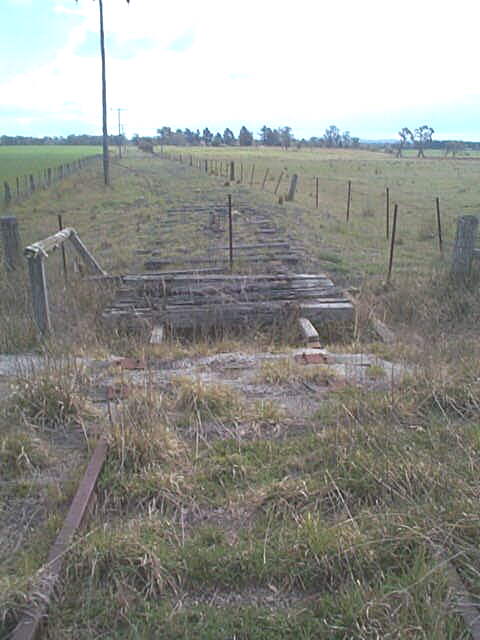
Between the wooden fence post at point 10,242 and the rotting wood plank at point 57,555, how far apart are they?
18.3 ft

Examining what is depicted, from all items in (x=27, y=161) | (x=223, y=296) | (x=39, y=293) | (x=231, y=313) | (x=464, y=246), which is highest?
(x=27, y=161)

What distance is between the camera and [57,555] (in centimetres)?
269

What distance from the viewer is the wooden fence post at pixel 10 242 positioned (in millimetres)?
8203

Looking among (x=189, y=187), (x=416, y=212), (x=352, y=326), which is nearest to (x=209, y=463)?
(x=352, y=326)

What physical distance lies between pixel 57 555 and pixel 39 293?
142 inches

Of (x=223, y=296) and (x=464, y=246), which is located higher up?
(x=464, y=246)

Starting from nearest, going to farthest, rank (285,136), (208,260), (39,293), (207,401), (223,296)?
(207,401) → (39,293) → (223,296) → (208,260) → (285,136)

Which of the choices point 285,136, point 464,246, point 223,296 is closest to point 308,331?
point 223,296

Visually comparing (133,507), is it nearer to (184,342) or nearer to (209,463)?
(209,463)

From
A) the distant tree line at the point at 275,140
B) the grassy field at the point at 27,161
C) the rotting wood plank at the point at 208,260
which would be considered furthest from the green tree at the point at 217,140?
the rotting wood plank at the point at 208,260

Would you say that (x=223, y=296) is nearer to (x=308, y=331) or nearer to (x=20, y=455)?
(x=308, y=331)

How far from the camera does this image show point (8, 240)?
326 inches

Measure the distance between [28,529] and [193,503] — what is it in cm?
86

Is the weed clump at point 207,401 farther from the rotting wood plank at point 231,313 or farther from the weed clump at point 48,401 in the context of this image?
the rotting wood plank at point 231,313
